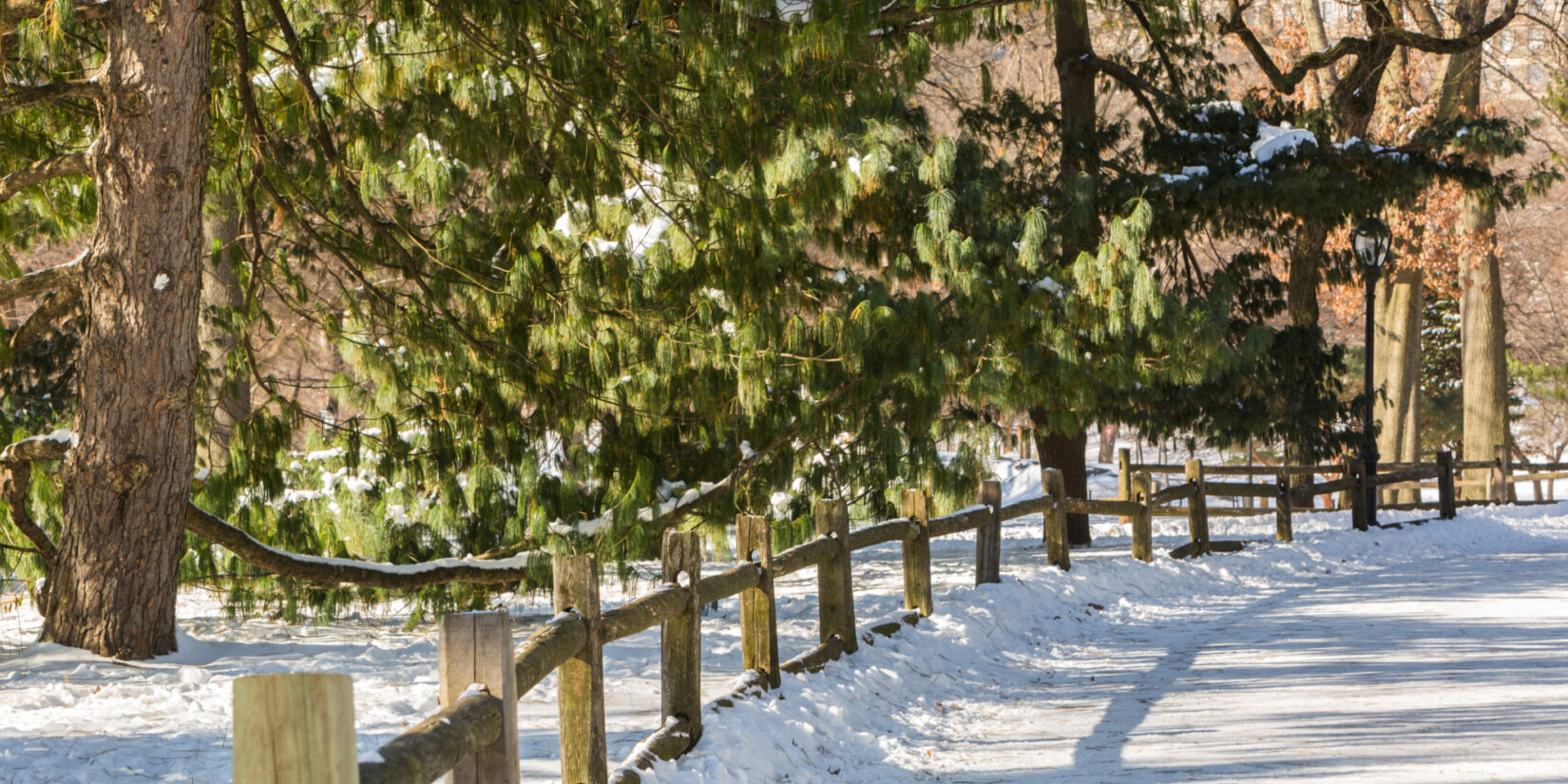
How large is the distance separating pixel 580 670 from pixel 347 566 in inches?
174

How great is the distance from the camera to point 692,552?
5.75 meters

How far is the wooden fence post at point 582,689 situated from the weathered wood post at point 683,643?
2.43ft

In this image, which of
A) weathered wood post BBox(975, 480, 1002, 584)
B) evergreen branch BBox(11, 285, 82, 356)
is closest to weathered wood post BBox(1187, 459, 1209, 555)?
weathered wood post BBox(975, 480, 1002, 584)

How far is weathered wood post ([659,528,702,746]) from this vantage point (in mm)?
5426

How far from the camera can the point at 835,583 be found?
25.0 feet

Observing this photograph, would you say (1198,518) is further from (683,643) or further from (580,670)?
(580,670)

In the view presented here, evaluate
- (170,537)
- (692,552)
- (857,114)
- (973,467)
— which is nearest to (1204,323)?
(973,467)

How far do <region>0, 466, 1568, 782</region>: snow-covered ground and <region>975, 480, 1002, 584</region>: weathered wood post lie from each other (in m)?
0.23

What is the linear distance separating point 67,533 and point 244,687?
5515 millimetres

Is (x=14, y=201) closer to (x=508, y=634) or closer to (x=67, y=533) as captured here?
(x=67, y=533)

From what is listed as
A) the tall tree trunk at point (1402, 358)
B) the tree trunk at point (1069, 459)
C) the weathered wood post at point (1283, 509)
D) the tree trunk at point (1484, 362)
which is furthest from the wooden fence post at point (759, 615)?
the tree trunk at point (1484, 362)

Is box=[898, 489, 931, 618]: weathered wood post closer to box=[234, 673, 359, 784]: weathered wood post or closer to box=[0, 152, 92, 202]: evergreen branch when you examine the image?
box=[0, 152, 92, 202]: evergreen branch

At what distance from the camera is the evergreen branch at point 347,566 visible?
7977mm

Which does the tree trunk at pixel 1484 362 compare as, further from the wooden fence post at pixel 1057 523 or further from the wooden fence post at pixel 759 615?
the wooden fence post at pixel 759 615
